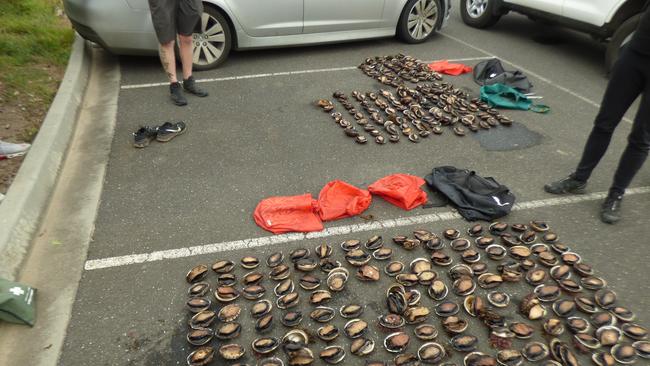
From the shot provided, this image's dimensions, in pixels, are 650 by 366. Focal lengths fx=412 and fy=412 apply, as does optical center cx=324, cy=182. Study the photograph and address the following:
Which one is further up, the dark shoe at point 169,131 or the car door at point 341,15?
the car door at point 341,15

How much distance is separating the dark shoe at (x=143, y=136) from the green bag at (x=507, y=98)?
4279mm

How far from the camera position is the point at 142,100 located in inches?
208

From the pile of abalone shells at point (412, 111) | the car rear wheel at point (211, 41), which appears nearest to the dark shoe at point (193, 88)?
the car rear wheel at point (211, 41)

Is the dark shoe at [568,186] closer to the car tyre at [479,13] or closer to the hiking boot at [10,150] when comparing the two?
the hiking boot at [10,150]

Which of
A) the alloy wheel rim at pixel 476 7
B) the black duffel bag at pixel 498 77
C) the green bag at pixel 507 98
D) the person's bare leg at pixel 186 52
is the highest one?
the alloy wheel rim at pixel 476 7

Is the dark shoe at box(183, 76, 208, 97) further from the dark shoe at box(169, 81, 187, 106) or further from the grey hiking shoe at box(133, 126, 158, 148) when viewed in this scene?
the grey hiking shoe at box(133, 126, 158, 148)

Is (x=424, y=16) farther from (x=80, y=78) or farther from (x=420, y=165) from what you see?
(x=80, y=78)

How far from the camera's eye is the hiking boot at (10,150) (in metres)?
3.71

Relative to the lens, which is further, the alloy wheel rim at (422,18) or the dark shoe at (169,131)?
the alloy wheel rim at (422,18)

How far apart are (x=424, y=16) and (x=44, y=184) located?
21.3ft

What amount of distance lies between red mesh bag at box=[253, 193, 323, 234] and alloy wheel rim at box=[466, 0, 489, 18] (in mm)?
7014

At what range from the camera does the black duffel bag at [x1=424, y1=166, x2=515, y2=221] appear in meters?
3.50

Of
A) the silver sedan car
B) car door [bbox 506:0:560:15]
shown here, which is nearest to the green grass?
the silver sedan car

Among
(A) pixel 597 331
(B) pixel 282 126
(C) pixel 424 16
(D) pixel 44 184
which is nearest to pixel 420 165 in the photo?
(B) pixel 282 126
